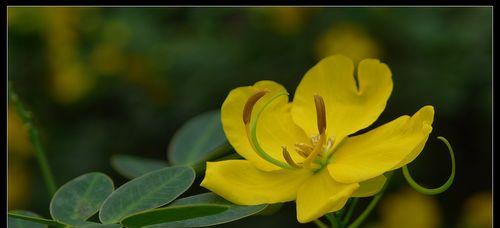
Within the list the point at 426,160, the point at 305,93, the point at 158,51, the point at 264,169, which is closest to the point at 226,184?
the point at 264,169

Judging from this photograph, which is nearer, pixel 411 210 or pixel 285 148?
pixel 285 148

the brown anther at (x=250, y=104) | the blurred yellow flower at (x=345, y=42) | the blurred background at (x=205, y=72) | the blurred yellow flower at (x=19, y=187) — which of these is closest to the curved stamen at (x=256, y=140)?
the brown anther at (x=250, y=104)

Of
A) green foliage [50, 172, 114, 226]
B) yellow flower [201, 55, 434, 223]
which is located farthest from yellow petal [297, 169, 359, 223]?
green foliage [50, 172, 114, 226]

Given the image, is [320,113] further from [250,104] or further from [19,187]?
[19,187]

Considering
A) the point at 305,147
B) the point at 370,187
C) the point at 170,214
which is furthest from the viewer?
the point at 305,147

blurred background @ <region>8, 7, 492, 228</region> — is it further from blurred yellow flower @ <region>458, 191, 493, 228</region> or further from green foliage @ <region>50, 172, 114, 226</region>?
green foliage @ <region>50, 172, 114, 226</region>

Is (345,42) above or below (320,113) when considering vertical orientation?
below

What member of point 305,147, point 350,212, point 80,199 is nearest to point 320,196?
point 350,212

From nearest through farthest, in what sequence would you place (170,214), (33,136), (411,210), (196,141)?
1. (170,214)
2. (33,136)
3. (196,141)
4. (411,210)

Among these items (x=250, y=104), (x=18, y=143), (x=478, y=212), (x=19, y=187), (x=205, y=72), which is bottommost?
(x=478, y=212)
